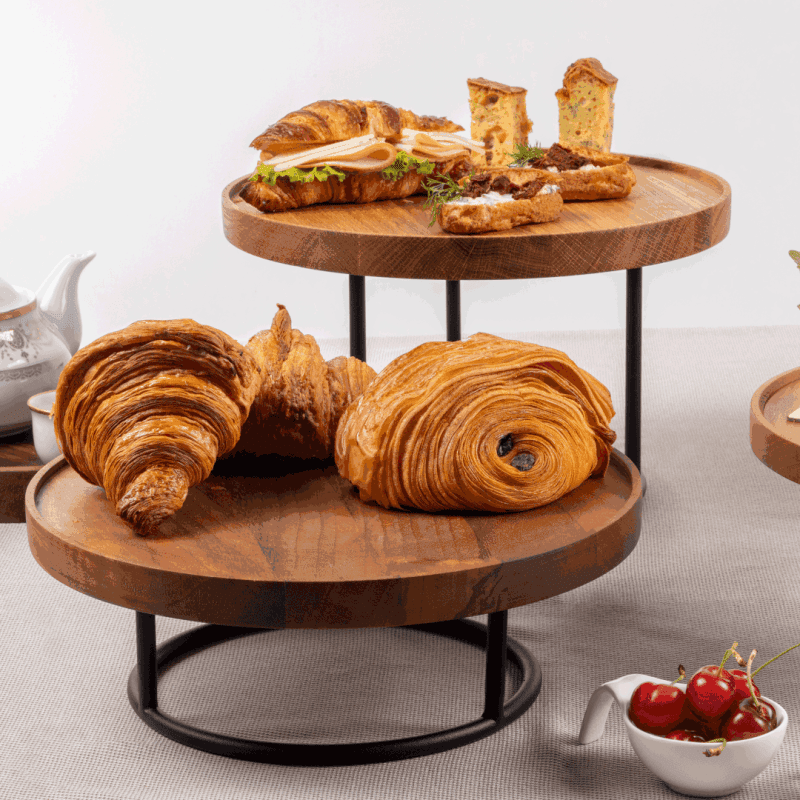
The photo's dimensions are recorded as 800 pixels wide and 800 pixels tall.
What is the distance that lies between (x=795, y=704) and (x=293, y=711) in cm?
86

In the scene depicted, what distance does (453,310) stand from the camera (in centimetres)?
298

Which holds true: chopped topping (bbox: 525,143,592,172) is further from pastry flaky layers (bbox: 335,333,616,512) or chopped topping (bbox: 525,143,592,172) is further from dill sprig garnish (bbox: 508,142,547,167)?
pastry flaky layers (bbox: 335,333,616,512)

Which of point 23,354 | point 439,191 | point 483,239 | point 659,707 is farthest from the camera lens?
point 23,354

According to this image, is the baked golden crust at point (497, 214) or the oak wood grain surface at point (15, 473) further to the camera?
the oak wood grain surface at point (15, 473)

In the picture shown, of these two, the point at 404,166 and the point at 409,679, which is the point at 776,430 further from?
the point at 404,166

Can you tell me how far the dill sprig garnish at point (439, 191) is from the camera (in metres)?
2.15

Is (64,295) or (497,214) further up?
(497,214)

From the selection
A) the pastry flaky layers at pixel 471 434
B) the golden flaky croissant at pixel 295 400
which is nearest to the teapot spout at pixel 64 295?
the golden flaky croissant at pixel 295 400

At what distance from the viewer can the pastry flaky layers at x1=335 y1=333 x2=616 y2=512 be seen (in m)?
1.55

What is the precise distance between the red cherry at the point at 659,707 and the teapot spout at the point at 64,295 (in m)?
2.00

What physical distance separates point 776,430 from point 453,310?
4.23 ft

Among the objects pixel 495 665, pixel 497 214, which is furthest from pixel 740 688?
pixel 497 214

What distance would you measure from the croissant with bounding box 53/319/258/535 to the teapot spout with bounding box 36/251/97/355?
1.62 meters

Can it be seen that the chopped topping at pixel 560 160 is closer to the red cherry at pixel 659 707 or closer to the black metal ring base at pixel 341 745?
the black metal ring base at pixel 341 745
